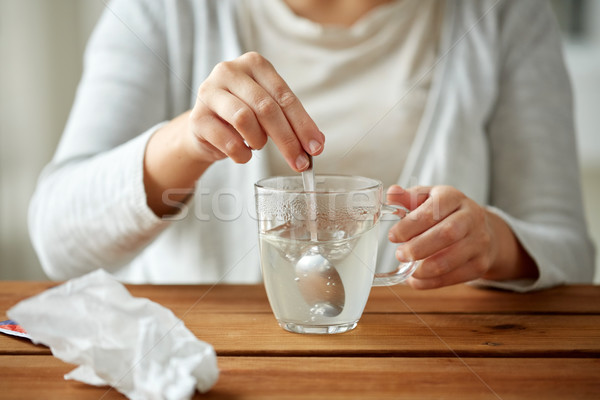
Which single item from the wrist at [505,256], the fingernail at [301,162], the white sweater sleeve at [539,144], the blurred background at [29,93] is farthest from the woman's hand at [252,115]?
the blurred background at [29,93]

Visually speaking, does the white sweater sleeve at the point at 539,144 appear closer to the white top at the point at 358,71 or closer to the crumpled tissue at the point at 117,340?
the white top at the point at 358,71

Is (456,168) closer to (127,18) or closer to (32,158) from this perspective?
(127,18)

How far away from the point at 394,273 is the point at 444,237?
7cm

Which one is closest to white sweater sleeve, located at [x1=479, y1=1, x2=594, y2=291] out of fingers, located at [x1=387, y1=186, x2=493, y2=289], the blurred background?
fingers, located at [x1=387, y1=186, x2=493, y2=289]

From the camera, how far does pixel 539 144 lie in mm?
920

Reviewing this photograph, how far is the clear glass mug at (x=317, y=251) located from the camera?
490 mm

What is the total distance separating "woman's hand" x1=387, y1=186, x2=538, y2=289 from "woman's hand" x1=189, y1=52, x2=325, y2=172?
0.42 feet

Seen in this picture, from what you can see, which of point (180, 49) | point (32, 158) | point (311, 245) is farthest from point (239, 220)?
point (32, 158)

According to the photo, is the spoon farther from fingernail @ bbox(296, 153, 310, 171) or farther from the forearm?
the forearm

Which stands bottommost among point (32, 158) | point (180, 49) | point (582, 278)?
point (582, 278)

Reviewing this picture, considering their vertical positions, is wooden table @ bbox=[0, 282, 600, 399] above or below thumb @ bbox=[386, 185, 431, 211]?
below

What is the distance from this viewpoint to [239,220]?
0.97m

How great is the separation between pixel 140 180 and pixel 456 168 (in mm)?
504

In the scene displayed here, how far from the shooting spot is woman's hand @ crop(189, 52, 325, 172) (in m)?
0.53
